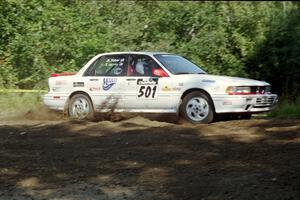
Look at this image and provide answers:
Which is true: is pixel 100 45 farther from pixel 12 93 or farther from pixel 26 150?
pixel 26 150

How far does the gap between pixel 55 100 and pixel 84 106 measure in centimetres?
74

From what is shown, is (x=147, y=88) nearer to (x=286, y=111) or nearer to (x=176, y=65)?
(x=176, y=65)

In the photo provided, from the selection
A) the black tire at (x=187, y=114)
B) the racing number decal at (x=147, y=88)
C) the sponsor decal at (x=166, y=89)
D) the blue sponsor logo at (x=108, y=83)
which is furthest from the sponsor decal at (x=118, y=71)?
the black tire at (x=187, y=114)

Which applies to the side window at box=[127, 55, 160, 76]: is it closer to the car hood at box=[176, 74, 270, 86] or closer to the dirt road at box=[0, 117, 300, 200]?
the car hood at box=[176, 74, 270, 86]

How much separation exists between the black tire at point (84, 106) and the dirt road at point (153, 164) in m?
2.75

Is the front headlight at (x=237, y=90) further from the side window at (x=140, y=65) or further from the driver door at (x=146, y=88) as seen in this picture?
the side window at (x=140, y=65)

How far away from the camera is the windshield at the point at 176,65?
1215 centimetres

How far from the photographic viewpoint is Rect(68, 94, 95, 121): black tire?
40.9 ft

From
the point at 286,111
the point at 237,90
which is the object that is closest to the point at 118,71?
the point at 237,90

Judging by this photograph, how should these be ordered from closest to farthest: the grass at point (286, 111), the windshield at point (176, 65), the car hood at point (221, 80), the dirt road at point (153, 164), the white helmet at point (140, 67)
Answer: the dirt road at point (153, 164) → the car hood at point (221, 80) → the windshield at point (176, 65) → the white helmet at point (140, 67) → the grass at point (286, 111)

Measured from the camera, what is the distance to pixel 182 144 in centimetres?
812

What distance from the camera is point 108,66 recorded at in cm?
1269

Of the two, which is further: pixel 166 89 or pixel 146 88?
pixel 146 88

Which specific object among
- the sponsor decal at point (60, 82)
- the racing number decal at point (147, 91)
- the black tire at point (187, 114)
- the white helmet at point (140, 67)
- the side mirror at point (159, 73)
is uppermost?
the white helmet at point (140, 67)
